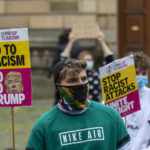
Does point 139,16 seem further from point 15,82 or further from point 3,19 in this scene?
point 15,82

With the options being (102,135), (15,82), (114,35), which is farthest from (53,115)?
(114,35)

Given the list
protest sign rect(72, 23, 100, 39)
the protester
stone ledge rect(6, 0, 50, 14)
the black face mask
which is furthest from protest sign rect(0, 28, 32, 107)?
stone ledge rect(6, 0, 50, 14)

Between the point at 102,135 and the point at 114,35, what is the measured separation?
10.4 meters

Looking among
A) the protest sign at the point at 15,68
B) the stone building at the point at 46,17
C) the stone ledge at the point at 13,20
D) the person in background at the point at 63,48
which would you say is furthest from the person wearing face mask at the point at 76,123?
the stone ledge at the point at 13,20

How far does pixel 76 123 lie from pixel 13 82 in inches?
63.5

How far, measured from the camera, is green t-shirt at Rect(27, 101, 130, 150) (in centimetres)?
298

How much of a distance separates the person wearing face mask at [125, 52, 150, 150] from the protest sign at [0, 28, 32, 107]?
0.97 m

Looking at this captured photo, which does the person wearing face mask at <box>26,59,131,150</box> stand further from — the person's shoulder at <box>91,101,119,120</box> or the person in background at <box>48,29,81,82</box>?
the person in background at <box>48,29,81,82</box>

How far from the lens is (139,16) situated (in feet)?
44.0

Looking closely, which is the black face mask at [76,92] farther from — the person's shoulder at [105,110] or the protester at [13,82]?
the protester at [13,82]

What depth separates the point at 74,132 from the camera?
2.98 m

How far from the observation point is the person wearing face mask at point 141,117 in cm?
432

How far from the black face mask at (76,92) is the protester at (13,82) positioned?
1.43 m

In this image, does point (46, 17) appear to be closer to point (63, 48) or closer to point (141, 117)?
point (63, 48)
